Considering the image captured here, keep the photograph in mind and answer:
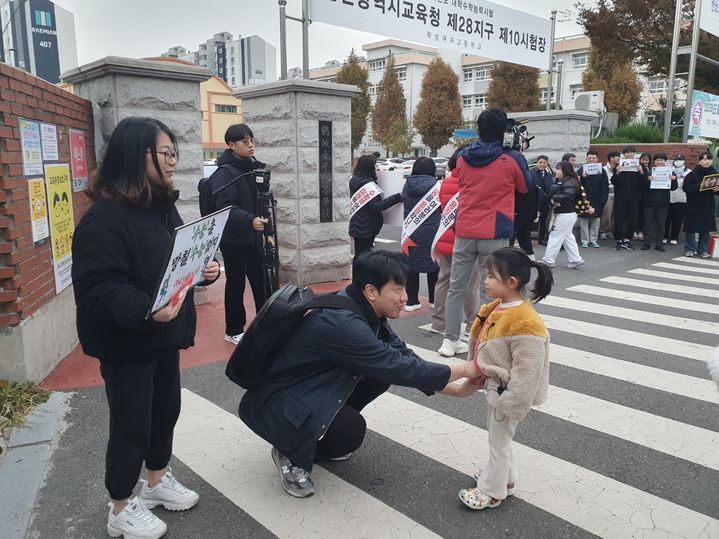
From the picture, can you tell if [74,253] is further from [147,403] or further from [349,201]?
[349,201]

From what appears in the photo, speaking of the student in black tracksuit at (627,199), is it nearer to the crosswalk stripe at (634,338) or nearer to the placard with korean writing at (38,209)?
the crosswalk stripe at (634,338)

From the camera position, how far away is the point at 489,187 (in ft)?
15.6

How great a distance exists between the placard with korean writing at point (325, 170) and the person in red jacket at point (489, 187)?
2857mm

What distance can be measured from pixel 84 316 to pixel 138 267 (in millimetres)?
278

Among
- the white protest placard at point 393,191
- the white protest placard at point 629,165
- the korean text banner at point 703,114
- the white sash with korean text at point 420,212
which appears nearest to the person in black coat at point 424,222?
the white sash with korean text at point 420,212

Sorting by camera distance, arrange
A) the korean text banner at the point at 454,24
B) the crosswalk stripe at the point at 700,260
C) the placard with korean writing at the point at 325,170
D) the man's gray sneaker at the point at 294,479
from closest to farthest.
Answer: the man's gray sneaker at the point at 294,479 < the placard with korean writing at the point at 325,170 < the korean text banner at the point at 454,24 < the crosswalk stripe at the point at 700,260

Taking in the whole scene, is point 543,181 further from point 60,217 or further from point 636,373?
point 60,217

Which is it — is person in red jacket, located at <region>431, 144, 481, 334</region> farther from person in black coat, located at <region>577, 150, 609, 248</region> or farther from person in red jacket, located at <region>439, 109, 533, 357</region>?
person in black coat, located at <region>577, 150, 609, 248</region>

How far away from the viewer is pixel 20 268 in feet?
13.0

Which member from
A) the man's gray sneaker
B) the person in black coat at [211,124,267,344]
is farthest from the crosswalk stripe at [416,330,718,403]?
the man's gray sneaker

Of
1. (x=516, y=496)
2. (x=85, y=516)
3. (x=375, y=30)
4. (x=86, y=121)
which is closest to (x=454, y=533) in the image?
(x=516, y=496)

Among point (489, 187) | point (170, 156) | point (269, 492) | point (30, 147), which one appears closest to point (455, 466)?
point (269, 492)

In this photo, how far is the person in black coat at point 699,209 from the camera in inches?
391

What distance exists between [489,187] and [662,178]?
7102mm
